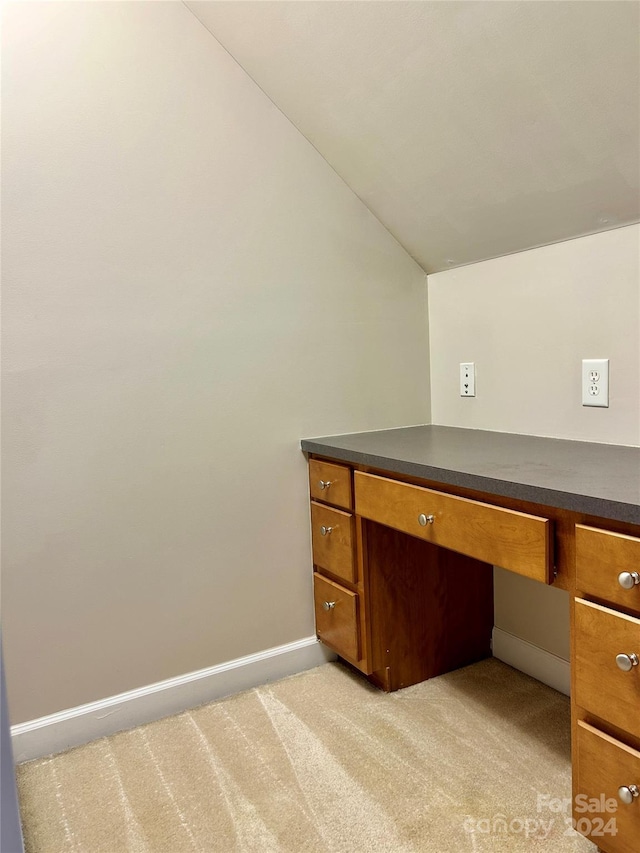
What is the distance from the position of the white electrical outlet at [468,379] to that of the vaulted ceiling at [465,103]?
0.35 m

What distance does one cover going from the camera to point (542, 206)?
159 cm

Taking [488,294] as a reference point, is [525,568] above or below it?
below

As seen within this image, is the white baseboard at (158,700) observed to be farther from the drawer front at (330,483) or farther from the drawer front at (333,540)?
the drawer front at (330,483)

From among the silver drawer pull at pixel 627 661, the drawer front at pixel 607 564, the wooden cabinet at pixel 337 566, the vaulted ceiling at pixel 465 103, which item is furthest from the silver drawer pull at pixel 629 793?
the vaulted ceiling at pixel 465 103

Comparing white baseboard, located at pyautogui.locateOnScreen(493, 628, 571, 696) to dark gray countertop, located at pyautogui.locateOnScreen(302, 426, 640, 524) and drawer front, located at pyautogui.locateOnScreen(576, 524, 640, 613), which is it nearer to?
dark gray countertop, located at pyautogui.locateOnScreen(302, 426, 640, 524)

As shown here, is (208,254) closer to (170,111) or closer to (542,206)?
(170,111)

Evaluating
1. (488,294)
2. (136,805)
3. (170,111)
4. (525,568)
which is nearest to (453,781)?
(525,568)

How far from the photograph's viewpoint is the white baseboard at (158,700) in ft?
5.27

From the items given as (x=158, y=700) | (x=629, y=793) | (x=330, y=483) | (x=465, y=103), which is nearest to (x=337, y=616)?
(x=330, y=483)

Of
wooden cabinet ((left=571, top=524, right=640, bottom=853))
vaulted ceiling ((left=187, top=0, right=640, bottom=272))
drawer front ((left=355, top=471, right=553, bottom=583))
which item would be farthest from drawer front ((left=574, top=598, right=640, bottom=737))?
vaulted ceiling ((left=187, top=0, right=640, bottom=272))

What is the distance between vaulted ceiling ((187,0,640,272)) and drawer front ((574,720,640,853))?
117cm

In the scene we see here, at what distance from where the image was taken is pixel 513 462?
1390mm

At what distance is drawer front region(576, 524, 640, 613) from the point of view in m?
1.00

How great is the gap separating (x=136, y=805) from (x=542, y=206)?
69.7 inches
